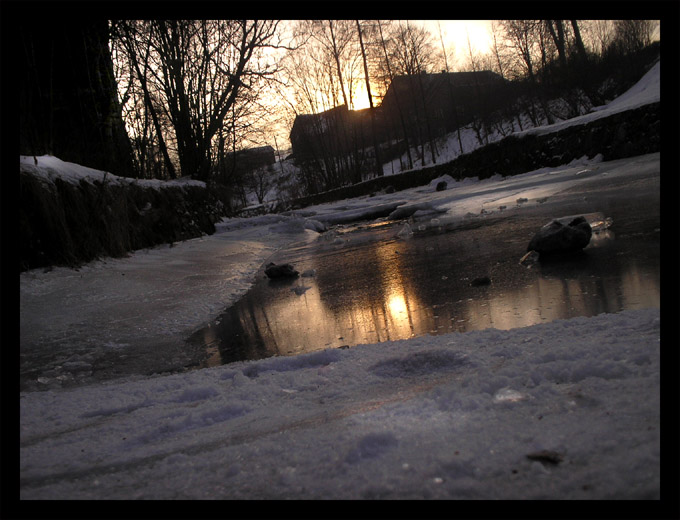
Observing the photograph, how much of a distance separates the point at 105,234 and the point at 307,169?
90.5 feet

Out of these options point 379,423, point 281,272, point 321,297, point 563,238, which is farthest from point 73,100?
point 379,423

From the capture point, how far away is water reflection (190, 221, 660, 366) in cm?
198

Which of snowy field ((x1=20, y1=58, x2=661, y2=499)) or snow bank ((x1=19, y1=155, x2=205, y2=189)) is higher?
snow bank ((x1=19, y1=155, x2=205, y2=189))

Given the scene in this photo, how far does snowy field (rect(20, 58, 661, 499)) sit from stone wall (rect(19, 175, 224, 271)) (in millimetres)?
1273

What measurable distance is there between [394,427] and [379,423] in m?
0.04

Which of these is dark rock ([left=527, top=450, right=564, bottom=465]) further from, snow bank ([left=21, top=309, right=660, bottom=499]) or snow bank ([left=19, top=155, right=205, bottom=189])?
snow bank ([left=19, top=155, right=205, bottom=189])

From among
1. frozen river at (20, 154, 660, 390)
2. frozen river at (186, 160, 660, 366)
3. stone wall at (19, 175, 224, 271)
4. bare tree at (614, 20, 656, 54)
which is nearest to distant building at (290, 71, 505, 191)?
bare tree at (614, 20, 656, 54)

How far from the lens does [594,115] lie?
9.59m

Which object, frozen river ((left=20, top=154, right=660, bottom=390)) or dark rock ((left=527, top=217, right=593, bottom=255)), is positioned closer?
frozen river ((left=20, top=154, right=660, bottom=390))

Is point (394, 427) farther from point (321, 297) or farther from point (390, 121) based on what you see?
point (390, 121)

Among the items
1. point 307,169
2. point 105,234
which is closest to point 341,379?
point 105,234

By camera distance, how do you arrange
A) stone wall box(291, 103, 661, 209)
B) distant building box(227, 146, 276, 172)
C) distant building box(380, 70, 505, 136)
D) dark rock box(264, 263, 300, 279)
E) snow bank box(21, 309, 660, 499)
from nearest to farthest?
snow bank box(21, 309, 660, 499) < dark rock box(264, 263, 300, 279) < stone wall box(291, 103, 661, 209) < distant building box(227, 146, 276, 172) < distant building box(380, 70, 505, 136)

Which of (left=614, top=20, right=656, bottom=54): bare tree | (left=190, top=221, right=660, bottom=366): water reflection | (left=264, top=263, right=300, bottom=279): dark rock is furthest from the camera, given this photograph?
(left=264, top=263, right=300, bottom=279): dark rock

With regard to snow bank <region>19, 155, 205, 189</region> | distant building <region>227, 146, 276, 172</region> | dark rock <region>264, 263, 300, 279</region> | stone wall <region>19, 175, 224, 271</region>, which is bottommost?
dark rock <region>264, 263, 300, 279</region>
